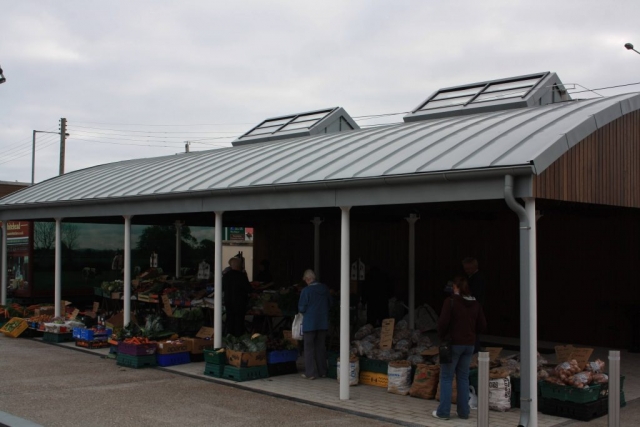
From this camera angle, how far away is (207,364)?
433 inches

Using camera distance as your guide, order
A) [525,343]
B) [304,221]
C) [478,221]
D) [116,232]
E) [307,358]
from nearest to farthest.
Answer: [525,343]
[307,358]
[478,221]
[304,221]
[116,232]

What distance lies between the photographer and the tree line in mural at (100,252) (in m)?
20.0

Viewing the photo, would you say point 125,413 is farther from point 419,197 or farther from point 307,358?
point 419,197

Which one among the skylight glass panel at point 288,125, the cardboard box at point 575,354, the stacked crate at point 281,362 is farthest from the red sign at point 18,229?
the cardboard box at point 575,354

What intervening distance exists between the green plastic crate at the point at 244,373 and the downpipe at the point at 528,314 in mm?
4532

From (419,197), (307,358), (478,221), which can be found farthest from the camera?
(478,221)

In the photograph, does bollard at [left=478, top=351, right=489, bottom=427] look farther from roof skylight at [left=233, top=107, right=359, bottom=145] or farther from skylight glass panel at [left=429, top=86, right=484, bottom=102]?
roof skylight at [left=233, top=107, right=359, bottom=145]

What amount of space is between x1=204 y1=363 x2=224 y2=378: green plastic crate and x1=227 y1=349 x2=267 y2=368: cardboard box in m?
0.17

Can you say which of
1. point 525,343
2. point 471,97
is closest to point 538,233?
point 471,97

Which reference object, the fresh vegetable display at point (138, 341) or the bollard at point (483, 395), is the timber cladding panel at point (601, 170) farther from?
the fresh vegetable display at point (138, 341)

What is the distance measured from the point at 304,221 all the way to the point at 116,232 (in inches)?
255

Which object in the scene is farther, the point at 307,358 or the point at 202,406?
the point at 307,358

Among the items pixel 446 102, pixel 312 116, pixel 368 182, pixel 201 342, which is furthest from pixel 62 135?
pixel 368 182

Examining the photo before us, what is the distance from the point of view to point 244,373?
34.7 feet
